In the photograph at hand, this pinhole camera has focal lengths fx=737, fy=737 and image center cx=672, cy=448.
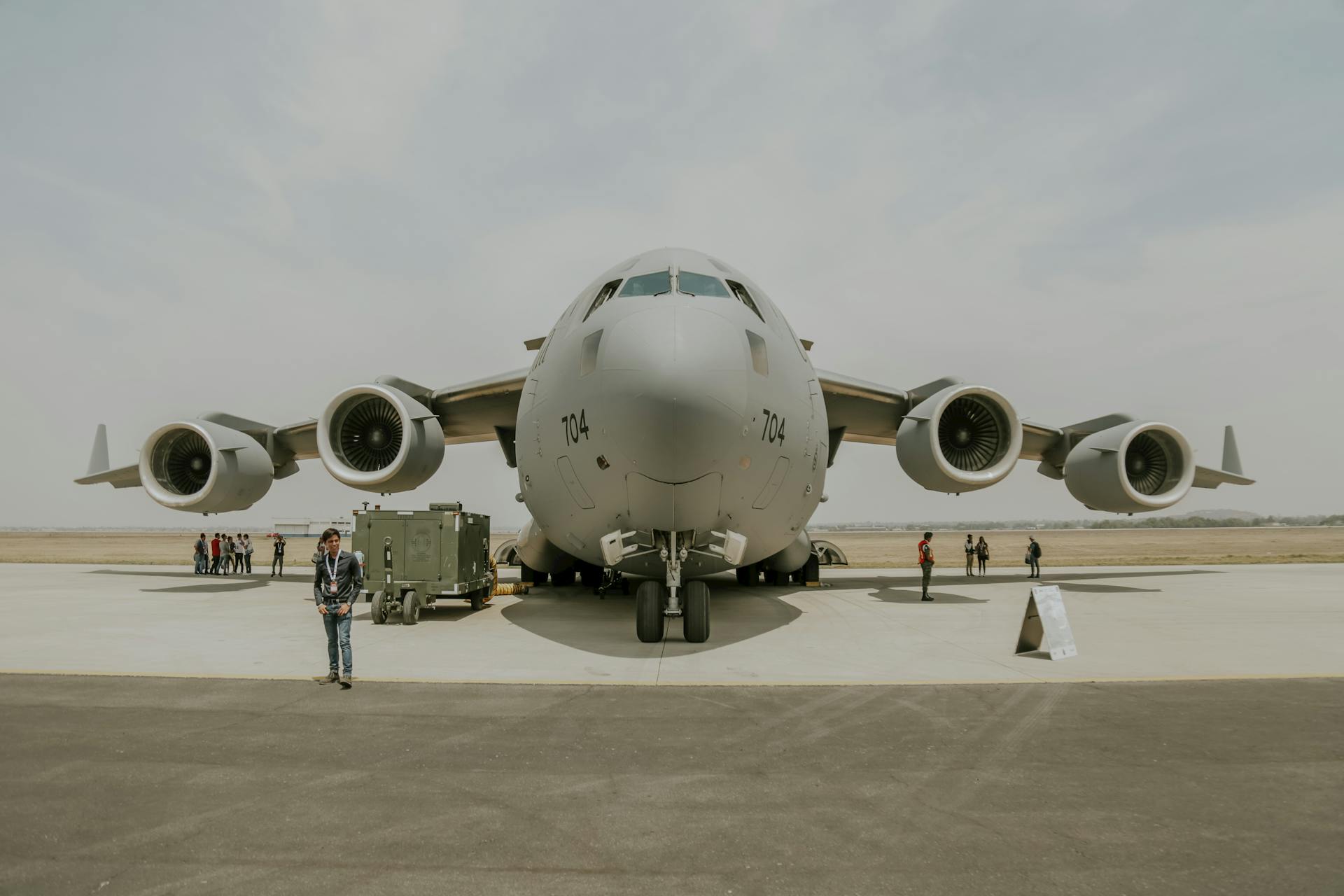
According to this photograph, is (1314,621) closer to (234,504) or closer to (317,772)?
(317,772)

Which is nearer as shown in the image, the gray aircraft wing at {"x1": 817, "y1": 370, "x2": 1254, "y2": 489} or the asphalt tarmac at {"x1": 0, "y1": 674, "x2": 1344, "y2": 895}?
the asphalt tarmac at {"x1": 0, "y1": 674, "x2": 1344, "y2": 895}

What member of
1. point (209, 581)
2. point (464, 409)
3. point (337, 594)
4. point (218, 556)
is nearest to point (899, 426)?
point (464, 409)

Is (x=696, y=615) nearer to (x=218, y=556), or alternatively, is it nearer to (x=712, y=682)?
(x=712, y=682)

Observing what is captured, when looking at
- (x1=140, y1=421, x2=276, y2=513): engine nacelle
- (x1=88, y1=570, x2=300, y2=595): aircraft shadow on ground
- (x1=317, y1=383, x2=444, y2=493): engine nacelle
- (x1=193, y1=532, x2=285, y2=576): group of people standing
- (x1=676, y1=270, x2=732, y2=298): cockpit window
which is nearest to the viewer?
(x1=676, y1=270, x2=732, y2=298): cockpit window

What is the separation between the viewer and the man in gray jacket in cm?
639

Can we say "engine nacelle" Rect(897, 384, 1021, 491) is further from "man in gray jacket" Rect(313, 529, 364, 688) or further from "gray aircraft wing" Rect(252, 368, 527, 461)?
"man in gray jacket" Rect(313, 529, 364, 688)

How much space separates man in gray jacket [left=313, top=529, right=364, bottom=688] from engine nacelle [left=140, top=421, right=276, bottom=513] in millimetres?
9556

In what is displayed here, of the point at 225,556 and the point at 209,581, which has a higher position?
the point at 225,556

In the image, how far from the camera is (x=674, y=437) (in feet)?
23.0

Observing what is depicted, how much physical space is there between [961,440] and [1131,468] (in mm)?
4353

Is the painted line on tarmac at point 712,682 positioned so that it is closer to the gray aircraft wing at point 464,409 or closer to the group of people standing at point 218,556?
the gray aircraft wing at point 464,409

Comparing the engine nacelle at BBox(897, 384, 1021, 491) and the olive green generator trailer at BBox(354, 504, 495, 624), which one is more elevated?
the engine nacelle at BBox(897, 384, 1021, 491)

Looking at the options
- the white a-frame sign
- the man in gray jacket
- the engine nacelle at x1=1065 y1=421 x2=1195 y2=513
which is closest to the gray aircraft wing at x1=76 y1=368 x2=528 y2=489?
the man in gray jacket

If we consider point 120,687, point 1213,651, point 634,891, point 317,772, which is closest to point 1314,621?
point 1213,651
